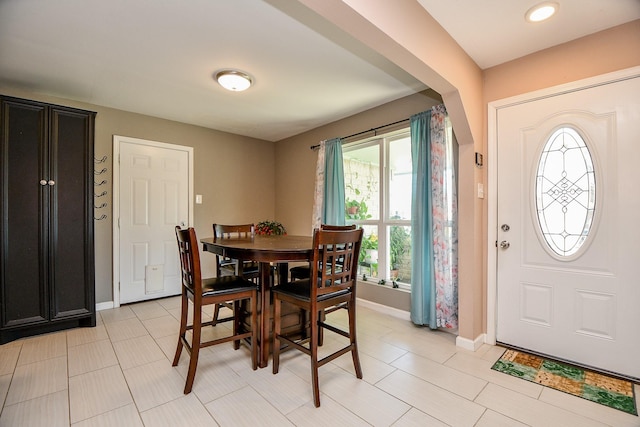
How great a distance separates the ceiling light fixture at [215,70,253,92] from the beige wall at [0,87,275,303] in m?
1.61

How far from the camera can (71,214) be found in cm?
286

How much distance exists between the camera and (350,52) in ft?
7.59

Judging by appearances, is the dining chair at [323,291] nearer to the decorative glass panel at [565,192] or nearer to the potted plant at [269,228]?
the decorative glass panel at [565,192]

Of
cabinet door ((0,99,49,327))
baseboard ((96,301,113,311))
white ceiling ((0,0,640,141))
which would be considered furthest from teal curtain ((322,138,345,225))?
cabinet door ((0,99,49,327))

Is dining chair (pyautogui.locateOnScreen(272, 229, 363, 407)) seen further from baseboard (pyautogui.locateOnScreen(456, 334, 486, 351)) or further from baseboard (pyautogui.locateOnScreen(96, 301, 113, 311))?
baseboard (pyautogui.locateOnScreen(96, 301, 113, 311))

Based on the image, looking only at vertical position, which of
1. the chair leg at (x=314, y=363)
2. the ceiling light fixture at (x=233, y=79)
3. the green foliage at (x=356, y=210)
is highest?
the ceiling light fixture at (x=233, y=79)

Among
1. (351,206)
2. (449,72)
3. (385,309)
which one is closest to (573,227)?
(449,72)

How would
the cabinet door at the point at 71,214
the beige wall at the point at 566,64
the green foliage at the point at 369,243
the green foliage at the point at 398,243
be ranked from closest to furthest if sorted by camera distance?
the beige wall at the point at 566,64, the cabinet door at the point at 71,214, the green foliage at the point at 398,243, the green foliage at the point at 369,243

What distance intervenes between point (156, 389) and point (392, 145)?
A: 310 cm

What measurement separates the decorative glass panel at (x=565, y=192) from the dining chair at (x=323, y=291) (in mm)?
1528

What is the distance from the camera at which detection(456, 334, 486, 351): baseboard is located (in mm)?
2414

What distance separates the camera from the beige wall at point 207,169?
11.4ft

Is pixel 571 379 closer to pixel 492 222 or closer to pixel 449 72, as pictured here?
pixel 492 222

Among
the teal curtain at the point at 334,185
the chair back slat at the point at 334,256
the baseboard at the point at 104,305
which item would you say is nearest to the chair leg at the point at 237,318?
the chair back slat at the point at 334,256
